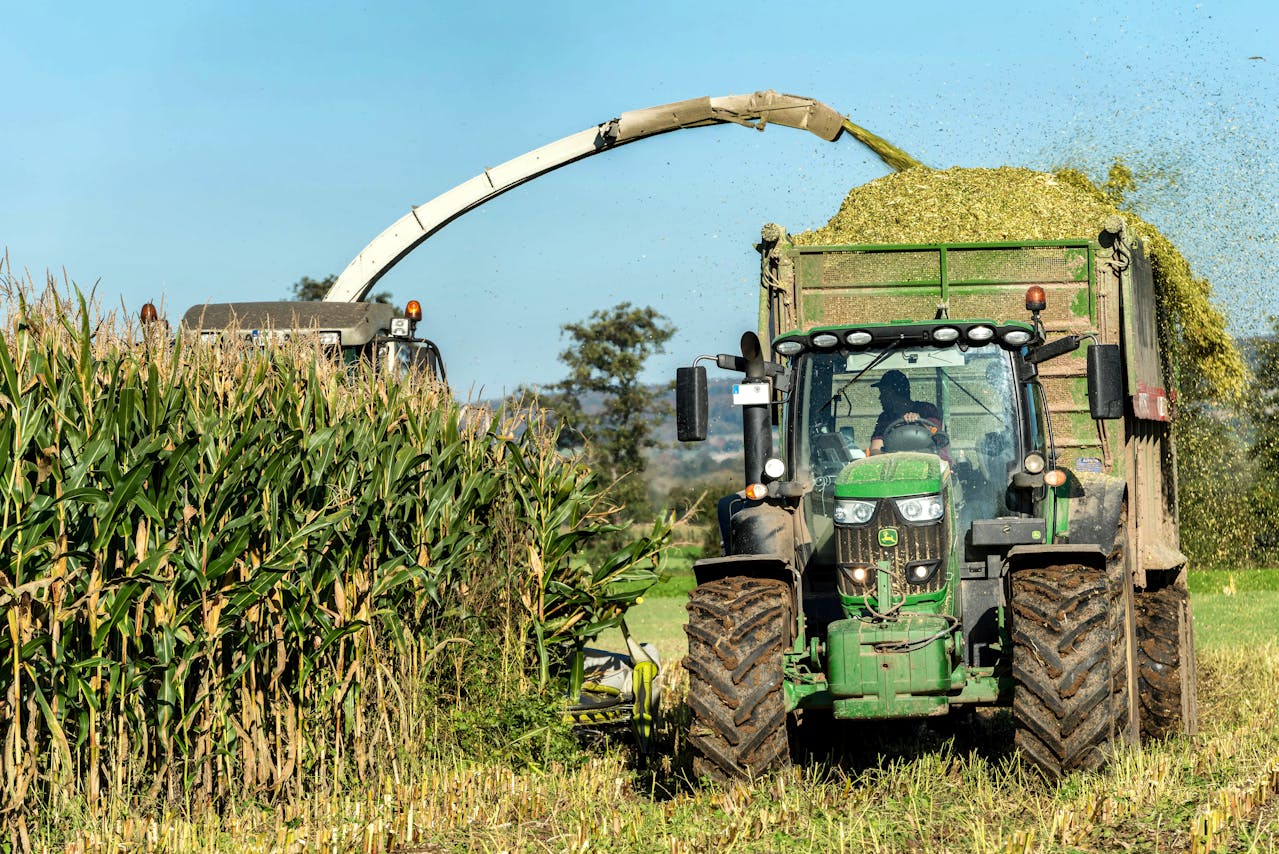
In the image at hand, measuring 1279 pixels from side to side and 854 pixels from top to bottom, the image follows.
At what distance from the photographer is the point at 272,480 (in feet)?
23.9

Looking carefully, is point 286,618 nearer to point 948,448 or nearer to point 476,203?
point 948,448

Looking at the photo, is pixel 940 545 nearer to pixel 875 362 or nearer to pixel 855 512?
pixel 855 512

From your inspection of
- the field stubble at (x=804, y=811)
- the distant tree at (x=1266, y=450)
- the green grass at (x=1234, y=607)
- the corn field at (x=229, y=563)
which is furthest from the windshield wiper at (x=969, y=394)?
the distant tree at (x=1266, y=450)

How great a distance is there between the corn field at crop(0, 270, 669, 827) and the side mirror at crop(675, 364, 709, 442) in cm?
163

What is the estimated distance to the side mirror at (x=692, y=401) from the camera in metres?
7.34

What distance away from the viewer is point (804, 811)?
21.2 feet

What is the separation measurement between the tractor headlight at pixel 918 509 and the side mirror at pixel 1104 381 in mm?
1005

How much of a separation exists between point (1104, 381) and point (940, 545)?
3.93ft

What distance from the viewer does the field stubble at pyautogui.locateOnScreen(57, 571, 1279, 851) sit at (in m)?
5.91

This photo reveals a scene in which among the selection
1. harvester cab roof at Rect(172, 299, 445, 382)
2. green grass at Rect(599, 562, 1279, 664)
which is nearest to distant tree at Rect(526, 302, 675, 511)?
green grass at Rect(599, 562, 1279, 664)

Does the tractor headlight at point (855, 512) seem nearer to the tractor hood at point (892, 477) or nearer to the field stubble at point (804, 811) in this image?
the tractor hood at point (892, 477)

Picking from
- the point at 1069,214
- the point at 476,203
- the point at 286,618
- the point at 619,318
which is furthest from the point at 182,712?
the point at 619,318

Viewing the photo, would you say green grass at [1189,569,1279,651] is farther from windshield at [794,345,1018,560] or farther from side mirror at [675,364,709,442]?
side mirror at [675,364,709,442]

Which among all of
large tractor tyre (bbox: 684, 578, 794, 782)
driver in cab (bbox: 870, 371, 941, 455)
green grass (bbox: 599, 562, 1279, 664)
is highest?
driver in cab (bbox: 870, 371, 941, 455)
